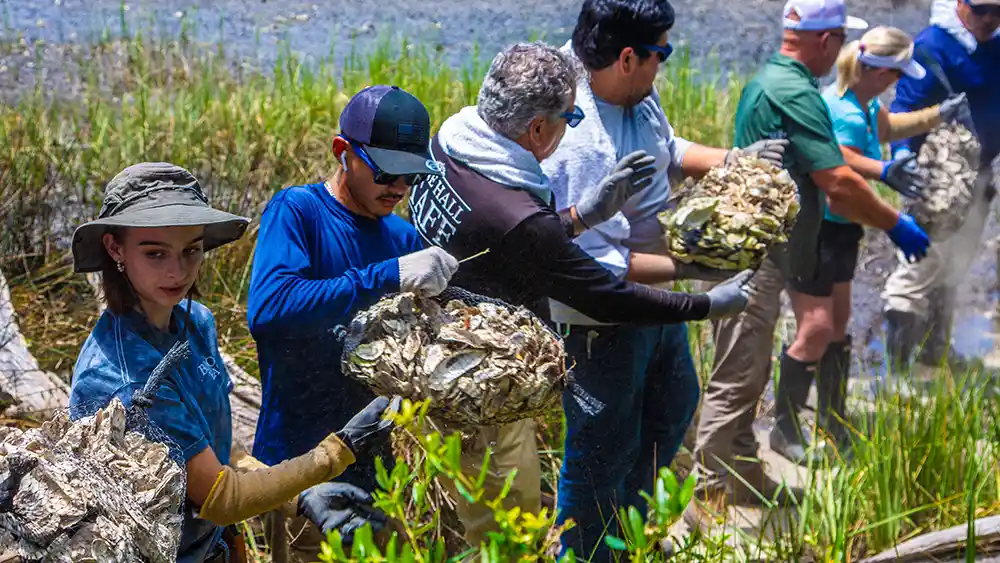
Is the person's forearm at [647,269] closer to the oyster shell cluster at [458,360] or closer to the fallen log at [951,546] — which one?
the oyster shell cluster at [458,360]

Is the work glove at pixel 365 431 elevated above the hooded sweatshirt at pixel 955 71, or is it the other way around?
the hooded sweatshirt at pixel 955 71

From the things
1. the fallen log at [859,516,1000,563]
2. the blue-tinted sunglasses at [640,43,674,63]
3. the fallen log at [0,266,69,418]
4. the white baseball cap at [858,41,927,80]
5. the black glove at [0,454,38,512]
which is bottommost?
the fallen log at [0,266,69,418]

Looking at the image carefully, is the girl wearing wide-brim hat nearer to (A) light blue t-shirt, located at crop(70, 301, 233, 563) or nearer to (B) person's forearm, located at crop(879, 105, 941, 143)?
(A) light blue t-shirt, located at crop(70, 301, 233, 563)

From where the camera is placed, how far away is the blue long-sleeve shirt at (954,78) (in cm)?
538

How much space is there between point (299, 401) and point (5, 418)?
1.29 meters

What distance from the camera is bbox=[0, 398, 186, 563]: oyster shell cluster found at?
1639mm

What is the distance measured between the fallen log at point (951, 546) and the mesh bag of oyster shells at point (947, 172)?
2.53m

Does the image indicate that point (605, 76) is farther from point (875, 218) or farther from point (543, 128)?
point (875, 218)

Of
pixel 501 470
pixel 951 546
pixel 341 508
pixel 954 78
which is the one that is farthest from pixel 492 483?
pixel 954 78

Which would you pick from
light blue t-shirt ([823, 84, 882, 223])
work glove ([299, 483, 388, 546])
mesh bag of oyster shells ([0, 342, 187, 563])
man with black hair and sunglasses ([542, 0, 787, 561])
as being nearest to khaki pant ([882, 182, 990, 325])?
light blue t-shirt ([823, 84, 882, 223])

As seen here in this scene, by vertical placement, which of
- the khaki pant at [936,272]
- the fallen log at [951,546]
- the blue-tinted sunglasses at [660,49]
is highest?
the blue-tinted sunglasses at [660,49]

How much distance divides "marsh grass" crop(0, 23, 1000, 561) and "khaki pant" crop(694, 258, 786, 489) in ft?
1.35

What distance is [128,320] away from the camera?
208cm

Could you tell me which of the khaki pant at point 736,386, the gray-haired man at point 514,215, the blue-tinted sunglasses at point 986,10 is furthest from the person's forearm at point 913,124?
the gray-haired man at point 514,215
